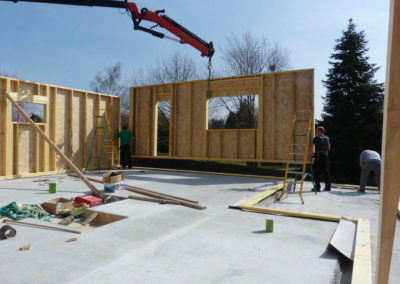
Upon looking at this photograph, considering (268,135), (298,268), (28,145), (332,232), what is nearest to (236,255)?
(298,268)

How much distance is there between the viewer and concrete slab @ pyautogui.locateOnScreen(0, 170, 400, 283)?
219 cm

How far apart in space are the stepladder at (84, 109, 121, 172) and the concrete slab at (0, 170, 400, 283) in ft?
20.5

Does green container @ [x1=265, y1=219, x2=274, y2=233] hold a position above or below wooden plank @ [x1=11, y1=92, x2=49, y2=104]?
below

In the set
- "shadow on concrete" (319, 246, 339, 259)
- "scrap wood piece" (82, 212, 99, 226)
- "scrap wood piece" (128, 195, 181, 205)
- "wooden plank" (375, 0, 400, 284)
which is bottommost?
"scrap wood piece" (82, 212, 99, 226)

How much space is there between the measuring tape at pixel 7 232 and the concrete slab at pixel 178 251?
9 cm

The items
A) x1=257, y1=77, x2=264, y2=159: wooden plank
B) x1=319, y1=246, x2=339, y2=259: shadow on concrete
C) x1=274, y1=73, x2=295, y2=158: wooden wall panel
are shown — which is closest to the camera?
x1=319, y1=246, x2=339, y2=259: shadow on concrete

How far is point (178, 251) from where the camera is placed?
269 cm

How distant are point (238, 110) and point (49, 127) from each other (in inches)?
467

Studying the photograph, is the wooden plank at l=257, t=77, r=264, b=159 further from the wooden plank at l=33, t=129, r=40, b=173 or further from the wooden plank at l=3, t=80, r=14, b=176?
the wooden plank at l=3, t=80, r=14, b=176

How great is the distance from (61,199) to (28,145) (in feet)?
14.6

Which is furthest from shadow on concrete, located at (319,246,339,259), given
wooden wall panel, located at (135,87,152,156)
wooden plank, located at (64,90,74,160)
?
wooden wall panel, located at (135,87,152,156)

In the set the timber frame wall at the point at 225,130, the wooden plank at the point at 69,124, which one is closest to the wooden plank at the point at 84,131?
the wooden plank at the point at 69,124

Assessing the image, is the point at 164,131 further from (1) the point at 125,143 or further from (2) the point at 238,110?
(1) the point at 125,143

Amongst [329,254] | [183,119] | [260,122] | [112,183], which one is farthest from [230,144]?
[329,254]
